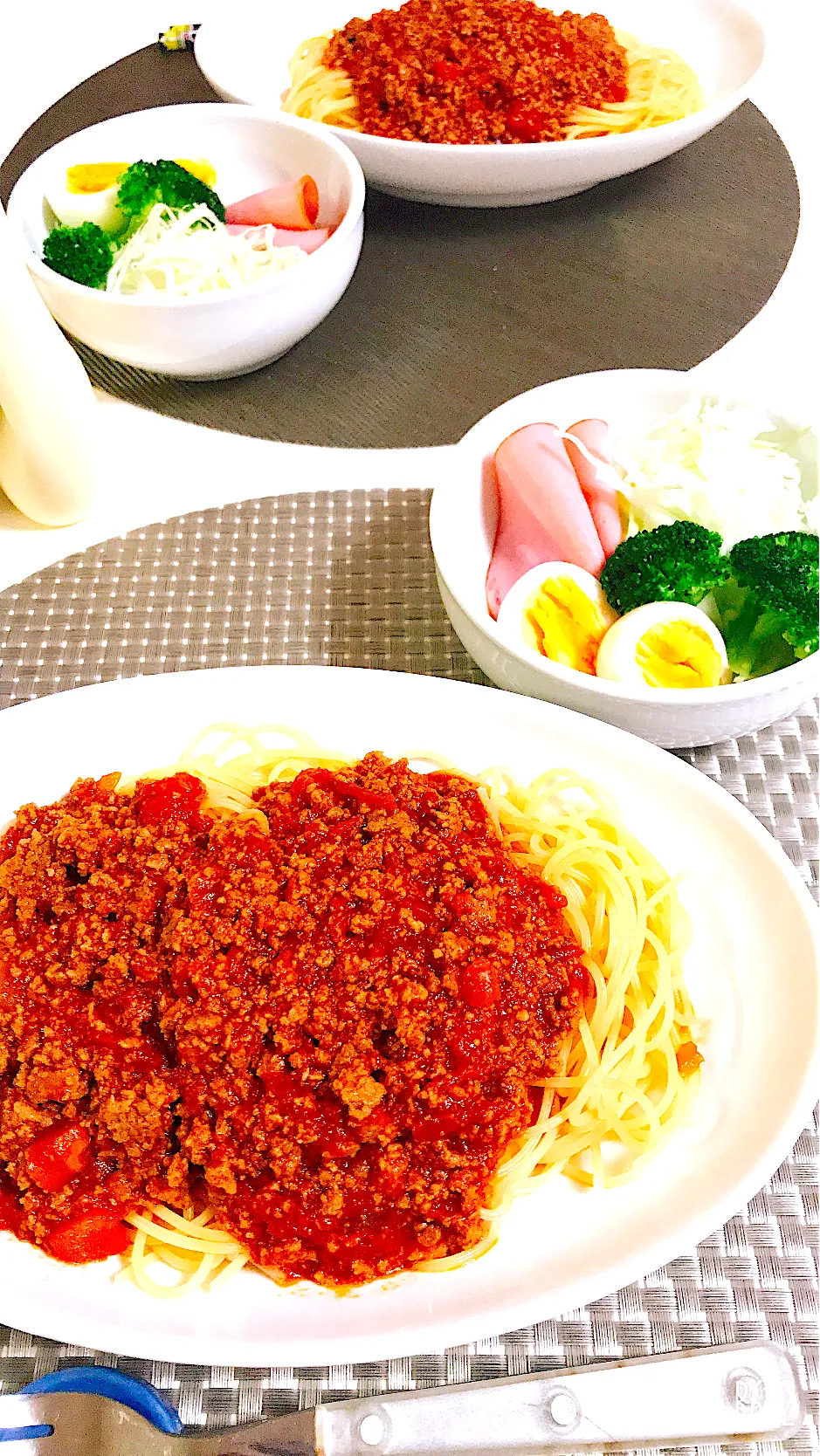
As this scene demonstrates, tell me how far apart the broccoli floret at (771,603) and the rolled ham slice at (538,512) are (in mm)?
323

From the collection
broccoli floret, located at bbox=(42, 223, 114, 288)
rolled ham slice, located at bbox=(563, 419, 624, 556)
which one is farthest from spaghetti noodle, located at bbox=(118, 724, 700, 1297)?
broccoli floret, located at bbox=(42, 223, 114, 288)

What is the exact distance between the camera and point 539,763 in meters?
2.21

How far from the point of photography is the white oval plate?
5.26 ft

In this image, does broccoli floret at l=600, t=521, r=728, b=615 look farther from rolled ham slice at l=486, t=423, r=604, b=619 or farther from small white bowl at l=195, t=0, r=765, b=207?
small white bowl at l=195, t=0, r=765, b=207

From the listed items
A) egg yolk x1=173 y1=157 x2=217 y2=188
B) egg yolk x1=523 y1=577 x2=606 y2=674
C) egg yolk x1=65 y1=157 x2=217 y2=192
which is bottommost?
egg yolk x1=523 y1=577 x2=606 y2=674

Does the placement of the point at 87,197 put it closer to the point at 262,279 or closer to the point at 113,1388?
the point at 262,279

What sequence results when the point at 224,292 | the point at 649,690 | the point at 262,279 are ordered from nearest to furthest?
the point at 649,690
the point at 224,292
the point at 262,279

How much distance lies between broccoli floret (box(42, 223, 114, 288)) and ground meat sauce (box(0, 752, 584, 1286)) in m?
2.11

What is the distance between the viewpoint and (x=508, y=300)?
12.3 feet

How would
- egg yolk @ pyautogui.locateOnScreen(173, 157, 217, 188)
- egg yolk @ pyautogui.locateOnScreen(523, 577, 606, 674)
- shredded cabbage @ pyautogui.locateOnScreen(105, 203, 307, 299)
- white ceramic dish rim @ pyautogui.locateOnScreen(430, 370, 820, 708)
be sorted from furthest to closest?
1. egg yolk @ pyautogui.locateOnScreen(173, 157, 217, 188)
2. shredded cabbage @ pyautogui.locateOnScreen(105, 203, 307, 299)
3. egg yolk @ pyautogui.locateOnScreen(523, 577, 606, 674)
4. white ceramic dish rim @ pyautogui.locateOnScreen(430, 370, 820, 708)

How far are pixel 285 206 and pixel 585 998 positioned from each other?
268cm

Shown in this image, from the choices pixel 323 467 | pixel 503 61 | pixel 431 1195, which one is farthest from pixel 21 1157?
pixel 503 61

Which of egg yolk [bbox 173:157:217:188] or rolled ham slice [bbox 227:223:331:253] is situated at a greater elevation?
egg yolk [bbox 173:157:217:188]

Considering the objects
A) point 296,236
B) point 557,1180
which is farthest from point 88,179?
point 557,1180
